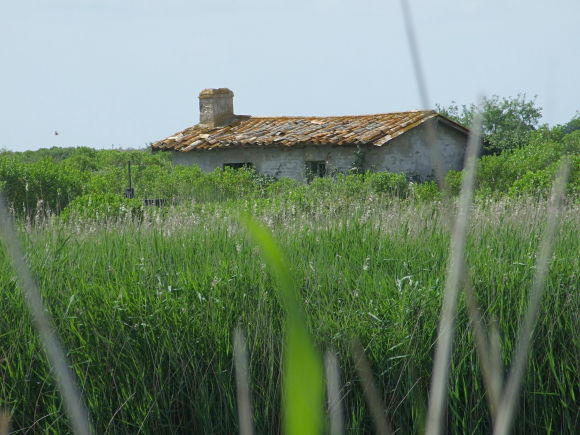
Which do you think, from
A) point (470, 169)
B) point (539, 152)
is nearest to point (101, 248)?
point (470, 169)

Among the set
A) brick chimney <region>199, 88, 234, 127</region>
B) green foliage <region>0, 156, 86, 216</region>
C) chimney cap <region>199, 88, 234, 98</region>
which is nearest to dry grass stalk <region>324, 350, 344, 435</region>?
green foliage <region>0, 156, 86, 216</region>

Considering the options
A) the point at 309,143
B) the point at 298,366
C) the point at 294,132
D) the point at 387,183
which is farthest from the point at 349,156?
the point at 298,366

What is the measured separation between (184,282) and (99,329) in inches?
24.3

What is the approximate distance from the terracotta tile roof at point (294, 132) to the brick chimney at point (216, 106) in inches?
12.5

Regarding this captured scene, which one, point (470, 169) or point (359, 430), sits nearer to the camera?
point (470, 169)

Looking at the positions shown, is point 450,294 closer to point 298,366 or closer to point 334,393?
point 334,393

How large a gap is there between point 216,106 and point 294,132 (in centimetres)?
429

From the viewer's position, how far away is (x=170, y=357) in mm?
4113

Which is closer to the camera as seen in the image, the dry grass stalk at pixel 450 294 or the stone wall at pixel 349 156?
the dry grass stalk at pixel 450 294

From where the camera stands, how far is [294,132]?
24812 mm

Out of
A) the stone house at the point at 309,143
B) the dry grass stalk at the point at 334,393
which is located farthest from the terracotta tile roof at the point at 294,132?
the dry grass stalk at the point at 334,393

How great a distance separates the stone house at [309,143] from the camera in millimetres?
22688

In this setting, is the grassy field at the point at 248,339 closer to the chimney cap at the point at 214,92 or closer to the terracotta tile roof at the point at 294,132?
the terracotta tile roof at the point at 294,132

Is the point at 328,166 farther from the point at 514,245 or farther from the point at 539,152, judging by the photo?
the point at 514,245
